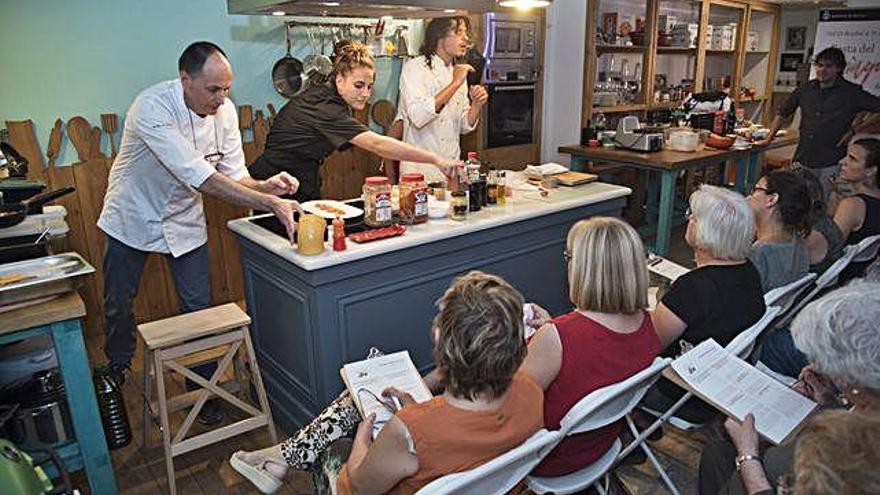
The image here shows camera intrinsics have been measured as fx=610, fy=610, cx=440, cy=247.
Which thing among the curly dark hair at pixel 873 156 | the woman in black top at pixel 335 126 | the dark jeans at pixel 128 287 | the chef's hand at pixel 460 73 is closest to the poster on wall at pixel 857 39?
the curly dark hair at pixel 873 156

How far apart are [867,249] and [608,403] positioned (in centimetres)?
186

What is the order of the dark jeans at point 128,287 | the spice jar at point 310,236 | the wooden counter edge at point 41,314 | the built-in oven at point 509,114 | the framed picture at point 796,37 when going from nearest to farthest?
the wooden counter edge at point 41,314 → the spice jar at point 310,236 → the dark jeans at point 128,287 → the built-in oven at point 509,114 → the framed picture at point 796,37

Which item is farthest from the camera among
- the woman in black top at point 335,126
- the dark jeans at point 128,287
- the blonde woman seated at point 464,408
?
the woman in black top at point 335,126

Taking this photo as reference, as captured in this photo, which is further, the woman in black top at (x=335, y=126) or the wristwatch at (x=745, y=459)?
the woman in black top at (x=335, y=126)

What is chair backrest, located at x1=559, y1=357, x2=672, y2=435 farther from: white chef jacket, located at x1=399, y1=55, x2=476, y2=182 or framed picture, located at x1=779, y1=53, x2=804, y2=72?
framed picture, located at x1=779, y1=53, x2=804, y2=72

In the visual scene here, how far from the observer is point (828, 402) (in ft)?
5.10

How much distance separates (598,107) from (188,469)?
165 inches

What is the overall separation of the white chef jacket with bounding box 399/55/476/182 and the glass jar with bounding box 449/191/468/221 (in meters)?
0.94

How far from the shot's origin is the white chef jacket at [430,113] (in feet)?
11.5

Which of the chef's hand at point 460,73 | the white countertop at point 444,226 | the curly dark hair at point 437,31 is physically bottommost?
the white countertop at point 444,226

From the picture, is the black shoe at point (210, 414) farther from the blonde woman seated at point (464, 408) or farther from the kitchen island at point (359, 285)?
the blonde woman seated at point (464, 408)

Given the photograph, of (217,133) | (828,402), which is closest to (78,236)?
(217,133)

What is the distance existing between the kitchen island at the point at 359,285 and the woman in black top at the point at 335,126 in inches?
14.9

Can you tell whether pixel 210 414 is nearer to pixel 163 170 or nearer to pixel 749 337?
pixel 163 170
